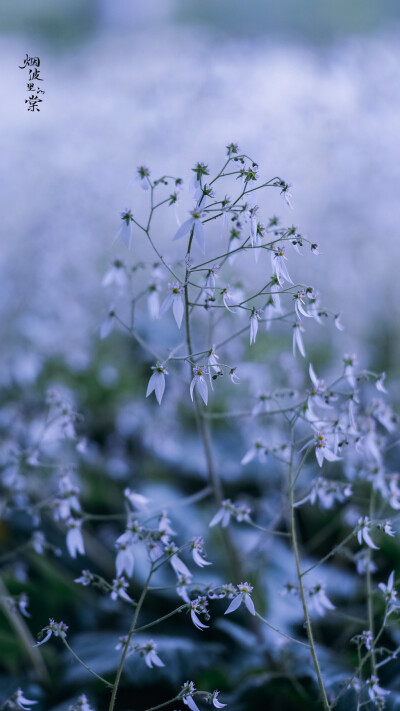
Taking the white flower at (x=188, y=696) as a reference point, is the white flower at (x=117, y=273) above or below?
above

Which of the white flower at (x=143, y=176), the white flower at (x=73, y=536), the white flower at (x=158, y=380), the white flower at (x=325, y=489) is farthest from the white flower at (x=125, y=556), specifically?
the white flower at (x=143, y=176)

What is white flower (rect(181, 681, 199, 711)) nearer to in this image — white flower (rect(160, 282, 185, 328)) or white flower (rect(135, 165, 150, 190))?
white flower (rect(160, 282, 185, 328))

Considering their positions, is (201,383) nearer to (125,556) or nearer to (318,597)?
(125,556)

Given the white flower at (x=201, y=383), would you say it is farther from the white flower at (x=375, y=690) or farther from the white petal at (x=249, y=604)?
the white flower at (x=375, y=690)

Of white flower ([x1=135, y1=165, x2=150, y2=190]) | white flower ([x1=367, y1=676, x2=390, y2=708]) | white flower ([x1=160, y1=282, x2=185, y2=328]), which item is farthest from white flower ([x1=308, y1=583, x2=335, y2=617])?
white flower ([x1=135, y1=165, x2=150, y2=190])

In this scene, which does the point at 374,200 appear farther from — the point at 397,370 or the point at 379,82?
the point at 397,370

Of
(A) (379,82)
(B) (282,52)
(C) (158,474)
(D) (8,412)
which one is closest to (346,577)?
(C) (158,474)

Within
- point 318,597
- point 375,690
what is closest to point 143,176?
point 318,597

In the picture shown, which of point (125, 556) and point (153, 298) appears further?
point (153, 298)

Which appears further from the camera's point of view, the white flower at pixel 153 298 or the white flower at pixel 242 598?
the white flower at pixel 153 298
